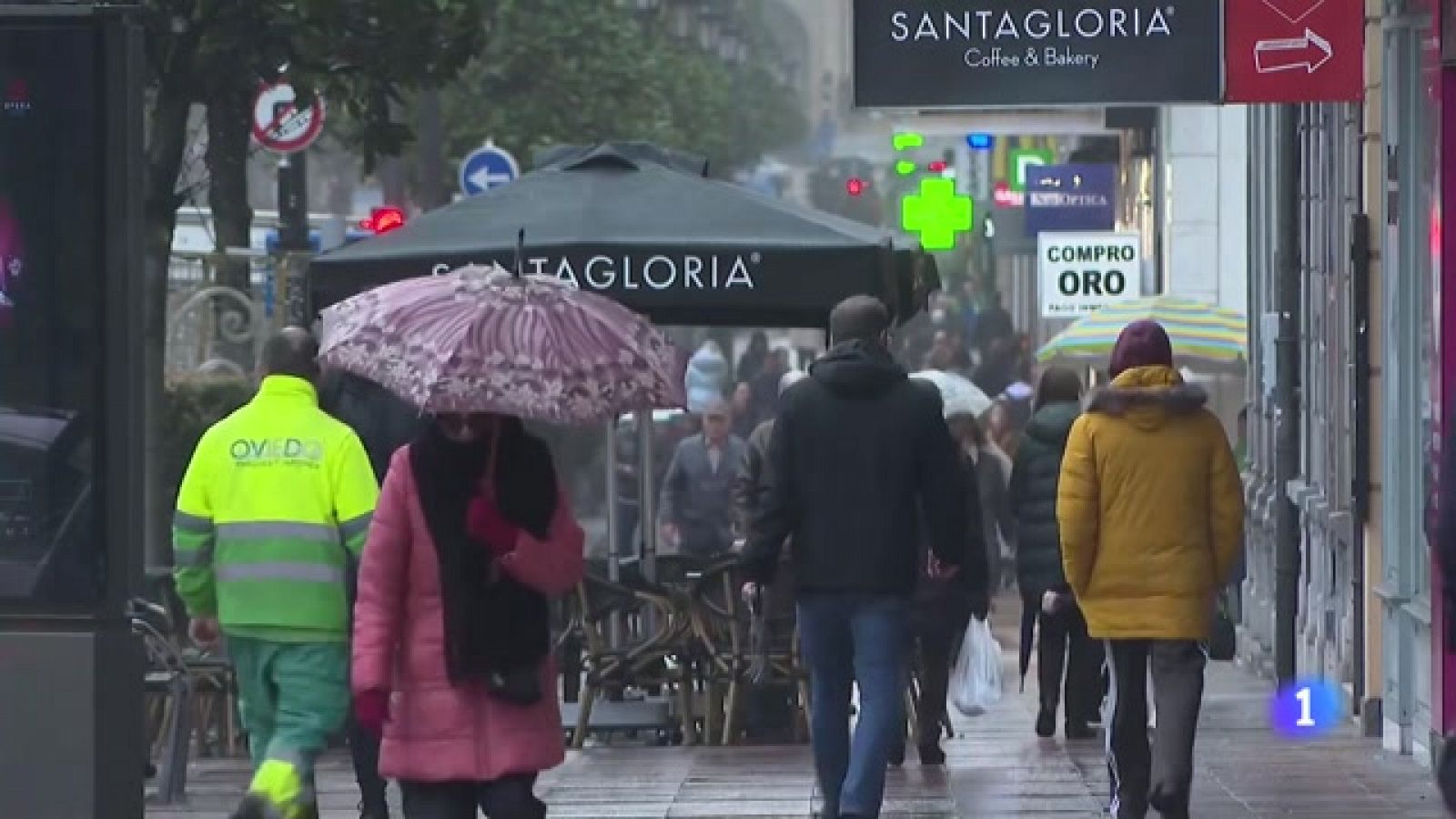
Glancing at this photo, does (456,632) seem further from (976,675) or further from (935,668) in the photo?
(935,668)

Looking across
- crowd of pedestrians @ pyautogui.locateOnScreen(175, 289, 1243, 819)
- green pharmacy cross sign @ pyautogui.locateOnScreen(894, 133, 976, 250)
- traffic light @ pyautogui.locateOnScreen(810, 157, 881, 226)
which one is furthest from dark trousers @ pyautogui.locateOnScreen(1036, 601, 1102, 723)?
traffic light @ pyautogui.locateOnScreen(810, 157, 881, 226)

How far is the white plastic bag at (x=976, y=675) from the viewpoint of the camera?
14094 mm

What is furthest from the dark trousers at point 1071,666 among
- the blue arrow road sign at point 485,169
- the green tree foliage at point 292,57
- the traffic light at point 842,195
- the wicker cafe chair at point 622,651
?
the traffic light at point 842,195

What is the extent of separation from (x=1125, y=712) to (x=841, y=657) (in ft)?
3.07

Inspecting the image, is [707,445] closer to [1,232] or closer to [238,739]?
[238,739]

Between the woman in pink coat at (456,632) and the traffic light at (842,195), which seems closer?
the woman in pink coat at (456,632)

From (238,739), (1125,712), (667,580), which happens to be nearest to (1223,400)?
(667,580)

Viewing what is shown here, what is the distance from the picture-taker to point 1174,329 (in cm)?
2403

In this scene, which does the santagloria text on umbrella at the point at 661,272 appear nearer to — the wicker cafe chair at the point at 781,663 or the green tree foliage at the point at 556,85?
the wicker cafe chair at the point at 781,663

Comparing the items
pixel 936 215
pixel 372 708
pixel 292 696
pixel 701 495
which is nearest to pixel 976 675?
pixel 292 696

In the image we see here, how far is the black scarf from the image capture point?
26.3ft

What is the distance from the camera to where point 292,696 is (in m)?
9.69

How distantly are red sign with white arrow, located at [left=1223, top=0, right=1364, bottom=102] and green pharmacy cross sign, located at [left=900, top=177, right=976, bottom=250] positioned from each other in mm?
21276

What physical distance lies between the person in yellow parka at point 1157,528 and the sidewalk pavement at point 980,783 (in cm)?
150
